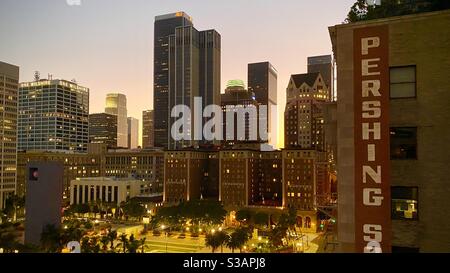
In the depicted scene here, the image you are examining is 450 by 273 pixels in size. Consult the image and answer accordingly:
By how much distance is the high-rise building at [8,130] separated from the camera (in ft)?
324

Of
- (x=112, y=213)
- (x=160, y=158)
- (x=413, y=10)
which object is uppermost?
(x=413, y=10)

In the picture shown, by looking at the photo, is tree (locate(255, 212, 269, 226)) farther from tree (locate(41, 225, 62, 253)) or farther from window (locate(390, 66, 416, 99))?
window (locate(390, 66, 416, 99))

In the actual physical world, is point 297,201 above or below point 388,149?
below

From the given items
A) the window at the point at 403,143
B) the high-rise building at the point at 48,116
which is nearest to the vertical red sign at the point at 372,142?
the window at the point at 403,143

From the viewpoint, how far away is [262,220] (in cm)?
7994

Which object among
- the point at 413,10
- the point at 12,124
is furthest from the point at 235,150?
the point at 413,10

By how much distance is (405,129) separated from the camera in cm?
1316

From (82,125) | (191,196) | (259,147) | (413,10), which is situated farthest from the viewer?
(82,125)

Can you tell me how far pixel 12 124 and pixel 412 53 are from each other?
385 feet

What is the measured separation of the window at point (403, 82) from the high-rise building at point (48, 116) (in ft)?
562

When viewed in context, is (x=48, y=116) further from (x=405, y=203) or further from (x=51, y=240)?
(x=405, y=203)

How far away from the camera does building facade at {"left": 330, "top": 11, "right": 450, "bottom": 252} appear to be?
1258 cm

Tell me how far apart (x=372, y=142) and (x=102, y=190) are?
341ft
